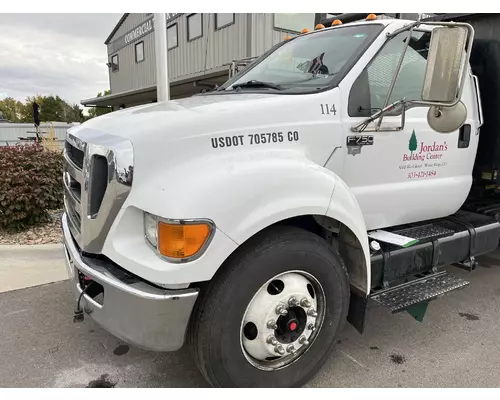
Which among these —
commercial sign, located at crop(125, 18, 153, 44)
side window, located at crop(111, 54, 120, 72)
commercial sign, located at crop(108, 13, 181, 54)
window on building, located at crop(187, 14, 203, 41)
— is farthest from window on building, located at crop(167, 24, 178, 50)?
side window, located at crop(111, 54, 120, 72)

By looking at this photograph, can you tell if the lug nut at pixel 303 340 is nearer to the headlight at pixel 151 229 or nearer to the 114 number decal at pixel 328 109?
the headlight at pixel 151 229

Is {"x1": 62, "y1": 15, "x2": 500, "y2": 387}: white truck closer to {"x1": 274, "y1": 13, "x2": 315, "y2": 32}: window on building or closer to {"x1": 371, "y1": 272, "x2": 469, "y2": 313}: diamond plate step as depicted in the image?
{"x1": 371, "y1": 272, "x2": 469, "y2": 313}: diamond plate step

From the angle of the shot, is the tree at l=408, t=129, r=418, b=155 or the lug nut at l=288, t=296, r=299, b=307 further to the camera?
the tree at l=408, t=129, r=418, b=155

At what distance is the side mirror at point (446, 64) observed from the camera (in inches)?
95.8

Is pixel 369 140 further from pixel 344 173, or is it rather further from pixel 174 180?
pixel 174 180

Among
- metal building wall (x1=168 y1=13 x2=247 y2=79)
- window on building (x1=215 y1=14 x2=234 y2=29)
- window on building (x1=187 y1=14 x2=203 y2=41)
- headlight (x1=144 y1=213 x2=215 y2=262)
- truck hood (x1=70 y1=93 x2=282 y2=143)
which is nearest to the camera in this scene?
headlight (x1=144 y1=213 x2=215 y2=262)

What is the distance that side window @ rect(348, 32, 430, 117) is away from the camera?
2939 millimetres

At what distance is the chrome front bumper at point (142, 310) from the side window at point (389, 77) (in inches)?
66.1

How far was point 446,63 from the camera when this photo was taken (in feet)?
8.04

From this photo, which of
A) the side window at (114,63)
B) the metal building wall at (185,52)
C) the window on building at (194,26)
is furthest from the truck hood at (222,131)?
the side window at (114,63)

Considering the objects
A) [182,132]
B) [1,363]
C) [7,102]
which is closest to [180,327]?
Result: [182,132]

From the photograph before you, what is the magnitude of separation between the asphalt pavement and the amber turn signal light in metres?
1.13

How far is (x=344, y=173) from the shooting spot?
291cm
